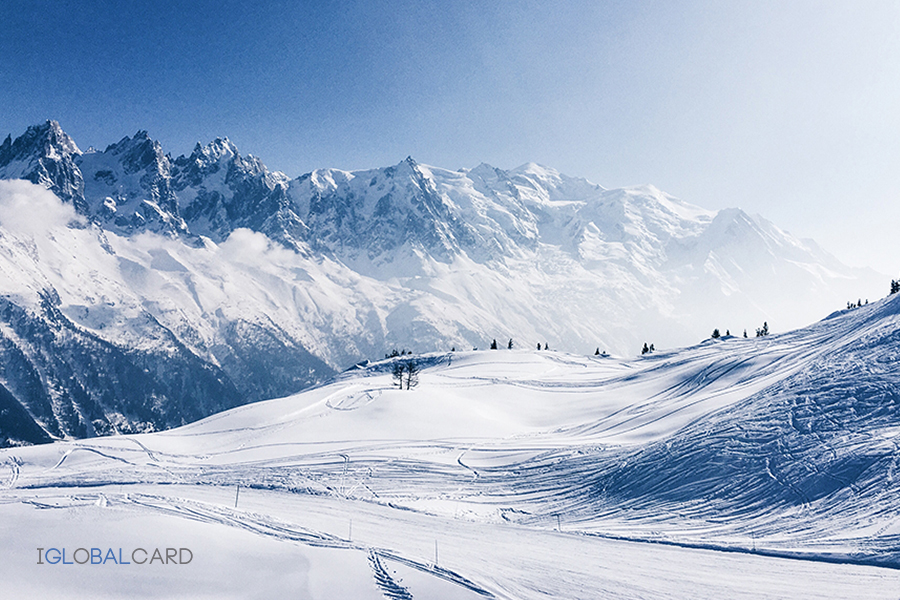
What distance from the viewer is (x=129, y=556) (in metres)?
18.6

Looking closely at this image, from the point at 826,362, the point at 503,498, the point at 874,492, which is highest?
the point at 826,362

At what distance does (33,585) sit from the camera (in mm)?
16734

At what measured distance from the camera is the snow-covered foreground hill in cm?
1758

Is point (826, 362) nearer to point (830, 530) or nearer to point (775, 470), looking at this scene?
point (775, 470)

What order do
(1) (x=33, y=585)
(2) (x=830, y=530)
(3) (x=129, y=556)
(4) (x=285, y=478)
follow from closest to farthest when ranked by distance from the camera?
1. (1) (x=33, y=585)
2. (3) (x=129, y=556)
3. (2) (x=830, y=530)
4. (4) (x=285, y=478)

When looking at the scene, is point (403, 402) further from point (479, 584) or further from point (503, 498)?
point (479, 584)

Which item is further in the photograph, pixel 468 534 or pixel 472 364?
pixel 472 364

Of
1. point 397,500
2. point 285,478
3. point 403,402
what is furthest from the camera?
point 403,402

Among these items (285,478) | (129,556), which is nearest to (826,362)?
(285,478)

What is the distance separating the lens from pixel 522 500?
3064cm

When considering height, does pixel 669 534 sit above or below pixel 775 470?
below

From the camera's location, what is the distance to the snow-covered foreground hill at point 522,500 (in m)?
17.6

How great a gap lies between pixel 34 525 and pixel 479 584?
1853 centimetres

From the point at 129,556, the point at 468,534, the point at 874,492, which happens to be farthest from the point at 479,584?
the point at 874,492
